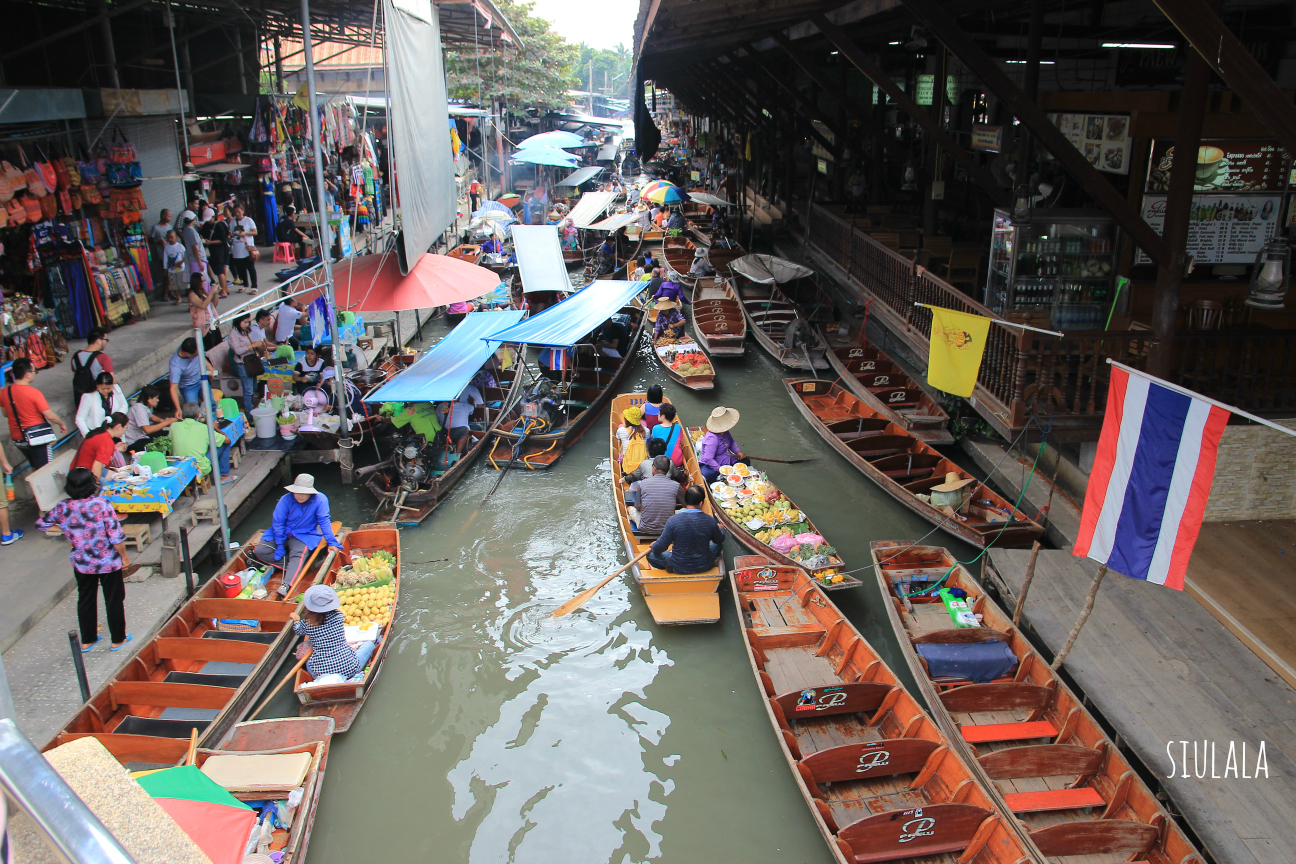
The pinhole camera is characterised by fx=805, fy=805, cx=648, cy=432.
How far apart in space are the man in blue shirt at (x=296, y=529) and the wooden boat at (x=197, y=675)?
19 centimetres

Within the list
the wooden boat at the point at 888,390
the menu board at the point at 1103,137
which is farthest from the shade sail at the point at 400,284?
the menu board at the point at 1103,137

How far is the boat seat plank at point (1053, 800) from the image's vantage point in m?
5.22

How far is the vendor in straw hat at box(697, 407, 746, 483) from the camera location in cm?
1030

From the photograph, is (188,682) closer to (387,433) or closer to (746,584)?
(746,584)

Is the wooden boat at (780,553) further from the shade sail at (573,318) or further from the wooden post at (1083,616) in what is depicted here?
the shade sail at (573,318)

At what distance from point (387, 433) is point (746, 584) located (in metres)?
6.33

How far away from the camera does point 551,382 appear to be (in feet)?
43.9

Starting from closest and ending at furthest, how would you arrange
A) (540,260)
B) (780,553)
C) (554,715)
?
(554,715) < (780,553) < (540,260)

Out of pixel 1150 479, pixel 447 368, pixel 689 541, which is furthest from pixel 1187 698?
pixel 447 368

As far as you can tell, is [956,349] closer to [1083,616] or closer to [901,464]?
[901,464]

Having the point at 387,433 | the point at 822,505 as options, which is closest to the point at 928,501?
the point at 822,505

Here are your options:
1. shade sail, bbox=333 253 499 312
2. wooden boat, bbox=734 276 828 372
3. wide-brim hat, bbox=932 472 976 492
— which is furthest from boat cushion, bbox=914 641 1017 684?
shade sail, bbox=333 253 499 312

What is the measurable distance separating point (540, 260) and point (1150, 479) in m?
13.8

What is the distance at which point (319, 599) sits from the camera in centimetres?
644
